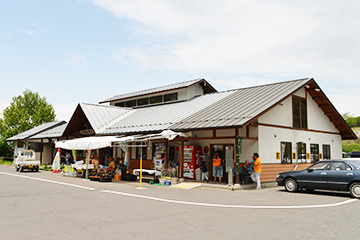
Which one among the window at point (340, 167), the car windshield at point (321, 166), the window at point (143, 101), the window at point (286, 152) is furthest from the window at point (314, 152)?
the window at point (143, 101)

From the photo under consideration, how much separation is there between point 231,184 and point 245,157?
2.34 meters

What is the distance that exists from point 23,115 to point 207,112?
143ft

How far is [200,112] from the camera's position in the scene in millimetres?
19266

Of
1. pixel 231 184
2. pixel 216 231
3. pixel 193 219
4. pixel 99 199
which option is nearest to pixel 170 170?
pixel 231 184

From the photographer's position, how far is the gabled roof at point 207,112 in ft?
52.8

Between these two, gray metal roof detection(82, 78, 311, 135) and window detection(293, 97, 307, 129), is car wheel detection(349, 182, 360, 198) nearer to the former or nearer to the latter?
gray metal roof detection(82, 78, 311, 135)

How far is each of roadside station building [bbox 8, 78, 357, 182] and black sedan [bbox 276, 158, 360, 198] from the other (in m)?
2.85

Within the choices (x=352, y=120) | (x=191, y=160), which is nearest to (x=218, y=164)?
→ (x=191, y=160)

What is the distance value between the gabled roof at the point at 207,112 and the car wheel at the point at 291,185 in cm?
339

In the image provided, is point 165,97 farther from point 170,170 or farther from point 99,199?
point 99,199

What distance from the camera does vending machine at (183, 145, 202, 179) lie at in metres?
17.3

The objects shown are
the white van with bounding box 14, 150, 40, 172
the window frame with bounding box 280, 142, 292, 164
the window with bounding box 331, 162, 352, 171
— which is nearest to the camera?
the window with bounding box 331, 162, 352, 171

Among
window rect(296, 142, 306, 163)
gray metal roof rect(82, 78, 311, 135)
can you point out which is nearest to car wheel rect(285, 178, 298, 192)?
gray metal roof rect(82, 78, 311, 135)

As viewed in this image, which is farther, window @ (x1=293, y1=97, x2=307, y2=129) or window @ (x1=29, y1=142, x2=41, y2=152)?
window @ (x1=29, y1=142, x2=41, y2=152)
